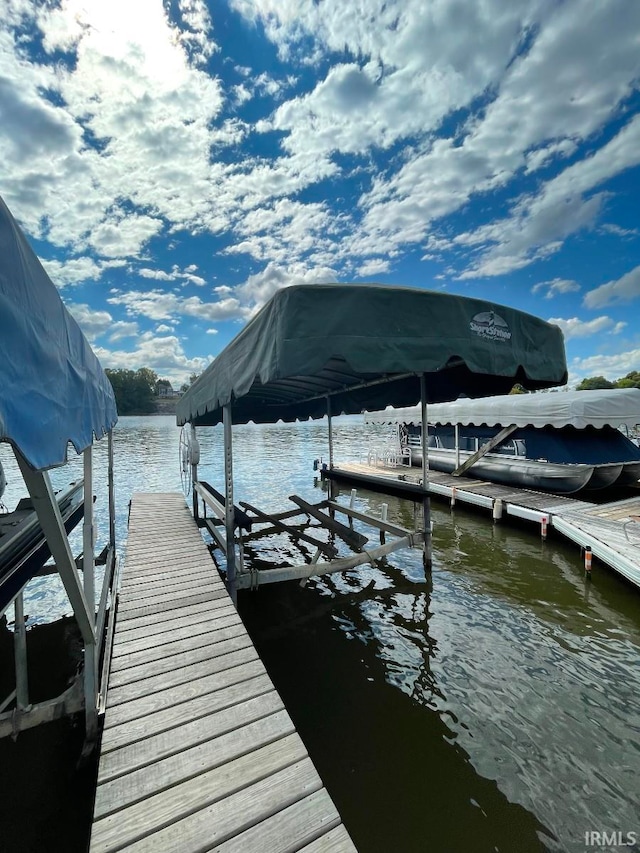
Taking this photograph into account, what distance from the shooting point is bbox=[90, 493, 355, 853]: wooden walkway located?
163 centimetres

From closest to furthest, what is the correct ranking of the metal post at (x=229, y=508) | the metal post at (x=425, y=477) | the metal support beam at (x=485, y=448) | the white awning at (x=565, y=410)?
the metal post at (x=229, y=508), the metal post at (x=425, y=477), the white awning at (x=565, y=410), the metal support beam at (x=485, y=448)

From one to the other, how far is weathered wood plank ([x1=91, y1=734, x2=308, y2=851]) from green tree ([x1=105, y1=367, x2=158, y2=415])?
103m

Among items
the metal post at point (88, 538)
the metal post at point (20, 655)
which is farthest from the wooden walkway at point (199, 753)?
the metal post at point (20, 655)

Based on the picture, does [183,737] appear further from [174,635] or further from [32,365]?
[32,365]

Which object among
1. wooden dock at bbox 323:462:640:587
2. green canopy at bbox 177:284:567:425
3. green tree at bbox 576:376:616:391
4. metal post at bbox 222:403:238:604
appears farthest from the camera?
green tree at bbox 576:376:616:391

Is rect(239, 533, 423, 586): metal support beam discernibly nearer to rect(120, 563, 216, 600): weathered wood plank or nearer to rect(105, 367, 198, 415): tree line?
rect(120, 563, 216, 600): weathered wood plank

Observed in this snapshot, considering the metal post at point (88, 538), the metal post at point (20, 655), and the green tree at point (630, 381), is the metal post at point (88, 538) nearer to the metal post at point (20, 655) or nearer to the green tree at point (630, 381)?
the metal post at point (20, 655)

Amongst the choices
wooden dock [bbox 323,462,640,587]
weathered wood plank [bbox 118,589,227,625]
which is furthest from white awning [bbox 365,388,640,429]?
weathered wood plank [bbox 118,589,227,625]

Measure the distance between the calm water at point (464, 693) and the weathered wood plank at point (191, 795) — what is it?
117 cm

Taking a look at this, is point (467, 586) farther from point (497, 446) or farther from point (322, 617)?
point (497, 446)

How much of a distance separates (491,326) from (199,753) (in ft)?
10.9

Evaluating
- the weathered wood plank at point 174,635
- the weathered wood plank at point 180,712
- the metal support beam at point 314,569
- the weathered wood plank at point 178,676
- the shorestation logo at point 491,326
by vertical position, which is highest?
the shorestation logo at point 491,326

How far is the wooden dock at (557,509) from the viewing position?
6348 millimetres

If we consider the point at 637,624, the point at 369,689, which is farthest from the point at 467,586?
the point at 369,689
